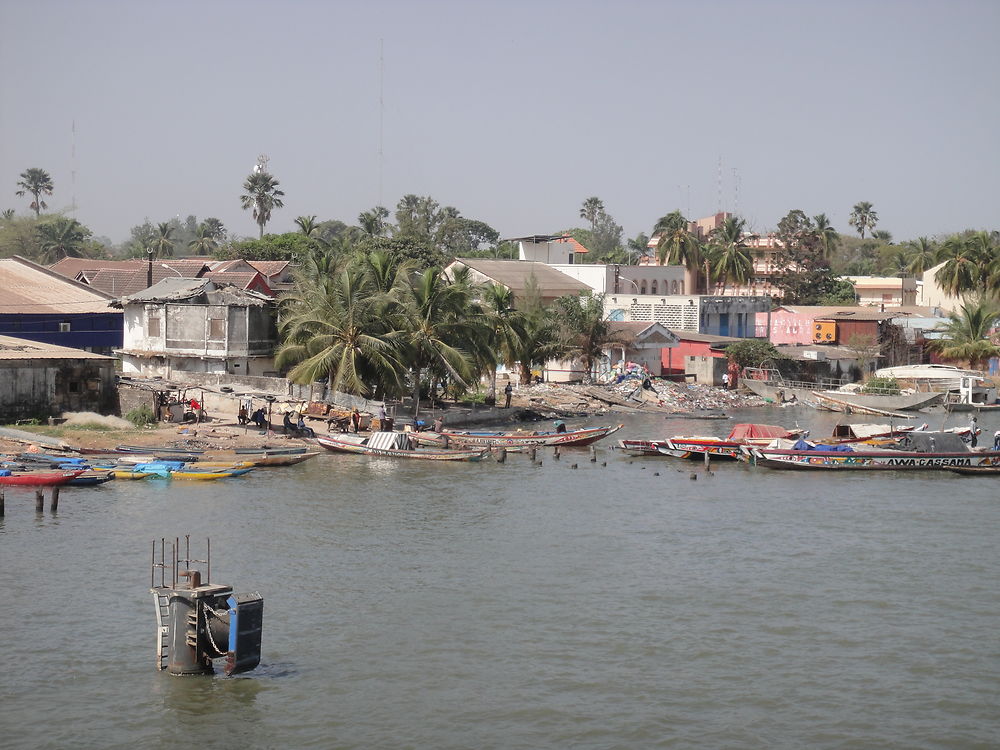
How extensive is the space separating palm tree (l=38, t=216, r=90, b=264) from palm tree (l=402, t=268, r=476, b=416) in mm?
69938

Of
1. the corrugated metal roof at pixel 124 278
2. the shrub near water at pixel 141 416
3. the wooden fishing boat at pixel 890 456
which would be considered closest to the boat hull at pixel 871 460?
the wooden fishing boat at pixel 890 456

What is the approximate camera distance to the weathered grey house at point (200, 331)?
1863 inches

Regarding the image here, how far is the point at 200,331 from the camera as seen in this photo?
47.9 m

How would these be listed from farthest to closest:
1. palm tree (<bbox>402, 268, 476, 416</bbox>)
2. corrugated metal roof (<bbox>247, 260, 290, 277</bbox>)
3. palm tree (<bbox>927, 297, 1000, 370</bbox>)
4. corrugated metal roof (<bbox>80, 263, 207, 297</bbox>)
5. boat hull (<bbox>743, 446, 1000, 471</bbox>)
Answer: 1. corrugated metal roof (<bbox>247, 260, 290, 277</bbox>)
2. palm tree (<bbox>927, 297, 1000, 370</bbox>)
3. corrugated metal roof (<bbox>80, 263, 207, 297</bbox>)
4. palm tree (<bbox>402, 268, 476, 416</bbox>)
5. boat hull (<bbox>743, 446, 1000, 471</bbox>)

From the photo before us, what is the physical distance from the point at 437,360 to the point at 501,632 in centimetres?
2657

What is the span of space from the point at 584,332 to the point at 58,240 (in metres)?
63.8

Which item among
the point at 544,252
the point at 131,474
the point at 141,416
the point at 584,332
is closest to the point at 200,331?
the point at 141,416

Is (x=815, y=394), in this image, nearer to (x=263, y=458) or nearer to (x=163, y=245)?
(x=263, y=458)

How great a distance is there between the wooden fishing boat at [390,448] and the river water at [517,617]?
3.12 metres

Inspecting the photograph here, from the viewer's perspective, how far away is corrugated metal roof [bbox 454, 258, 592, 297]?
70500 mm

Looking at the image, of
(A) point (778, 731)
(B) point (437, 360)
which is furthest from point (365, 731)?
(B) point (437, 360)

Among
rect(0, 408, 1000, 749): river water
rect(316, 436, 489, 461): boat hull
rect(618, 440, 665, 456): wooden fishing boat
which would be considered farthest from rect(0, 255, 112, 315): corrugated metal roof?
rect(618, 440, 665, 456): wooden fishing boat

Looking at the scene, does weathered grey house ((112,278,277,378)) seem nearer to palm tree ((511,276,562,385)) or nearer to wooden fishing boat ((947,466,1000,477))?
palm tree ((511,276,562,385))

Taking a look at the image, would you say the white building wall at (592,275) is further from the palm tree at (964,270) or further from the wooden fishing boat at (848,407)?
the palm tree at (964,270)
